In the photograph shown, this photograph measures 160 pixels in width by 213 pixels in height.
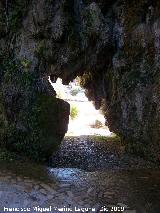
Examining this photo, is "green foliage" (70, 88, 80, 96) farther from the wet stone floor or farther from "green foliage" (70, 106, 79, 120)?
the wet stone floor

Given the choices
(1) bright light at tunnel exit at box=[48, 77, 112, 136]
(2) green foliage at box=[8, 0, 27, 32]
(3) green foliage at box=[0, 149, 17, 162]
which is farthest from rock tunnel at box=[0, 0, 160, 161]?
(1) bright light at tunnel exit at box=[48, 77, 112, 136]

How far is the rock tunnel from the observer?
1092 cm

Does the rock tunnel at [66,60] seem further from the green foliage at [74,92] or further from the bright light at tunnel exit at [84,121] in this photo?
the green foliage at [74,92]

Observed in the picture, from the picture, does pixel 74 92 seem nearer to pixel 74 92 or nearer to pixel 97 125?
pixel 74 92

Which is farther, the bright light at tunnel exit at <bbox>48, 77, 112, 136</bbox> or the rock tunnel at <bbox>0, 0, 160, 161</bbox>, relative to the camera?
the bright light at tunnel exit at <bbox>48, 77, 112, 136</bbox>

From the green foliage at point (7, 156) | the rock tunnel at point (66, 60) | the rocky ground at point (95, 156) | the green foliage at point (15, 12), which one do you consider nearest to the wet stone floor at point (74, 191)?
the green foliage at point (7, 156)

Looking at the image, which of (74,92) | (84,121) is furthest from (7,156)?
(74,92)

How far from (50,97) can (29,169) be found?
278 centimetres

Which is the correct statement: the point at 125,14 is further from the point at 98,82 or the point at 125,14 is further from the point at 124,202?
the point at 124,202

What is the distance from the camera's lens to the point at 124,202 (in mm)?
7652

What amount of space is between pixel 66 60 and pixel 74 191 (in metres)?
4.83

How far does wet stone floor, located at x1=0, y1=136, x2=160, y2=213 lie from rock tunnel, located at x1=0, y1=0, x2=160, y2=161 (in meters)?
1.57

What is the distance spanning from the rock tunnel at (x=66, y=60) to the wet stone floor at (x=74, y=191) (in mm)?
1572

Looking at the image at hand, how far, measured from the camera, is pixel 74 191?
26.8ft
